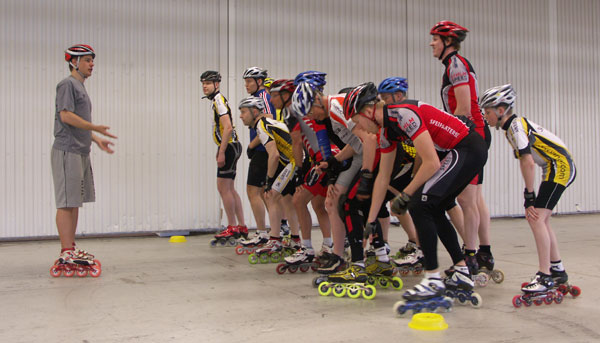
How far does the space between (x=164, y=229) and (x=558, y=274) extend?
6.37 m

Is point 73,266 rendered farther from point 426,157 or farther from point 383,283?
point 426,157

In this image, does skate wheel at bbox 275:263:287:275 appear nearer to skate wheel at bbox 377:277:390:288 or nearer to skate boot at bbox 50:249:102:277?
skate wheel at bbox 377:277:390:288

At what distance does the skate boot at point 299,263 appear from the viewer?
15.8ft

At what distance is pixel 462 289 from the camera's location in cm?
350

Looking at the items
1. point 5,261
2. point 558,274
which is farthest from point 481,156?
point 5,261

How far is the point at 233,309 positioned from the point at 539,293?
2.06 metres

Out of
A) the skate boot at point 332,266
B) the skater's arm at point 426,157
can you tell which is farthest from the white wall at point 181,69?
the skater's arm at point 426,157

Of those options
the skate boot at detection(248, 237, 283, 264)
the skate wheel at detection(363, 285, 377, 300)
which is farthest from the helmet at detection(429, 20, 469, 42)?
the skate boot at detection(248, 237, 283, 264)

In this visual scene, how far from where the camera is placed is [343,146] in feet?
14.9

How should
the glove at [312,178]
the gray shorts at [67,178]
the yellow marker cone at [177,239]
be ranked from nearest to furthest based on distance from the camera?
the glove at [312,178], the gray shorts at [67,178], the yellow marker cone at [177,239]

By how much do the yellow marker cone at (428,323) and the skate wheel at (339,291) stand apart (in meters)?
0.89

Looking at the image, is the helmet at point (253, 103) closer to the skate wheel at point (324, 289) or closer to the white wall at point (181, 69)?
the skate wheel at point (324, 289)

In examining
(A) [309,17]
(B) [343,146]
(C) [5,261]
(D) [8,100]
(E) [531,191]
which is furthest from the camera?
(A) [309,17]

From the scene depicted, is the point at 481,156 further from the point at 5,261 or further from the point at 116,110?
the point at 116,110
